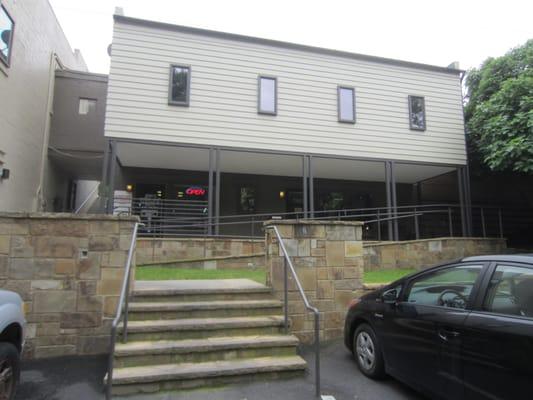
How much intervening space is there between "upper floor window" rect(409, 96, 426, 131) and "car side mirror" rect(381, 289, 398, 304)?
9.21 metres

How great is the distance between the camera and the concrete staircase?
11.3 feet

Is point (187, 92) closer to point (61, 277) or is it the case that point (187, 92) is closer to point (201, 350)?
point (61, 277)

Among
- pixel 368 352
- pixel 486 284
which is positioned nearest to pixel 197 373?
pixel 368 352

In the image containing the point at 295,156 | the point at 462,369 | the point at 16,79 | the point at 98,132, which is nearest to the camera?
the point at 462,369

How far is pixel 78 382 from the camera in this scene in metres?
3.56

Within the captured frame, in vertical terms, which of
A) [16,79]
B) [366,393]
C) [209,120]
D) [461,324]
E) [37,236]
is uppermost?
[16,79]

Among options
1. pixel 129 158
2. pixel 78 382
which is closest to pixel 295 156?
pixel 129 158

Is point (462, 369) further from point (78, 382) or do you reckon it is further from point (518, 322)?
point (78, 382)

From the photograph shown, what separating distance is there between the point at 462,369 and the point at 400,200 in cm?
1306

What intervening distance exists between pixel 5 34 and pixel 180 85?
4206 millimetres

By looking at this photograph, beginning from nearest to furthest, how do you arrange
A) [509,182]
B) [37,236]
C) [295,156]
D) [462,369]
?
[462,369], [37,236], [295,156], [509,182]

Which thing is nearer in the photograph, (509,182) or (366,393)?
(366,393)

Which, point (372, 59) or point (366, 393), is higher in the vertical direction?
point (372, 59)

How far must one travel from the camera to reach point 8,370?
Answer: 9.27 ft
